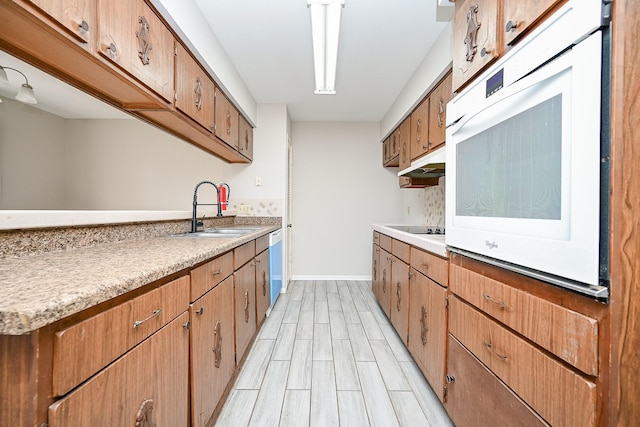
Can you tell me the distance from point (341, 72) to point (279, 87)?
74cm

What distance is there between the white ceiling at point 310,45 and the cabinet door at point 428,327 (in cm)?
168

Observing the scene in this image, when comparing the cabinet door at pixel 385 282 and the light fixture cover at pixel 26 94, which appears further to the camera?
the cabinet door at pixel 385 282

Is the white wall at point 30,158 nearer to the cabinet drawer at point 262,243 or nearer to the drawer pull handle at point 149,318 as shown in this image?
the drawer pull handle at point 149,318

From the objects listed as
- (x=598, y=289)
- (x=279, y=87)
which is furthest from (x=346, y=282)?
(x=598, y=289)

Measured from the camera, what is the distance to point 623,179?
62cm

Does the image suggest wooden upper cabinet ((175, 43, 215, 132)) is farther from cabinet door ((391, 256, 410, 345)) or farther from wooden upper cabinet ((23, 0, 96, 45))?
cabinet door ((391, 256, 410, 345))

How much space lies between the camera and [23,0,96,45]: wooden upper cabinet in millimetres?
901

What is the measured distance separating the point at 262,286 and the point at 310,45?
203 centimetres

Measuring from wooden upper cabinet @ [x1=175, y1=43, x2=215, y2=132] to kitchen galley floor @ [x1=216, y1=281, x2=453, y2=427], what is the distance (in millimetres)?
1715

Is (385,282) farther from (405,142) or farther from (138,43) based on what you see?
(138,43)

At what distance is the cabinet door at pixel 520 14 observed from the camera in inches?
32.8

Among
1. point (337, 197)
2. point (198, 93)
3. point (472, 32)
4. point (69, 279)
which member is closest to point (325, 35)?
point (198, 93)

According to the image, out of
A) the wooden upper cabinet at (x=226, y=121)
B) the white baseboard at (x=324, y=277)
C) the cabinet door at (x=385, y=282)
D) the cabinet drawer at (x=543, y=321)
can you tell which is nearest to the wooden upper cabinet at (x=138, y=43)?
the wooden upper cabinet at (x=226, y=121)

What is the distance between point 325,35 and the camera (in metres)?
1.95
